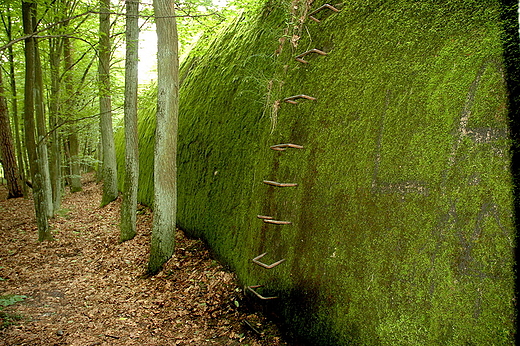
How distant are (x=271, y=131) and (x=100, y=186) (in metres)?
14.9

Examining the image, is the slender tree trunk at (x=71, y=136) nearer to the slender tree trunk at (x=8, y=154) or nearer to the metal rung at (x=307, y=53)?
the slender tree trunk at (x=8, y=154)

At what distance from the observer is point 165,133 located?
564 cm

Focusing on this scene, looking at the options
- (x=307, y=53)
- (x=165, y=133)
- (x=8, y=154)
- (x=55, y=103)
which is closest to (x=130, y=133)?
(x=165, y=133)

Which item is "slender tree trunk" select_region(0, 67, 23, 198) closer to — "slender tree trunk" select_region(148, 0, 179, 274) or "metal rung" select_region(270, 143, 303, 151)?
"slender tree trunk" select_region(148, 0, 179, 274)

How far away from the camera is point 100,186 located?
52.7ft

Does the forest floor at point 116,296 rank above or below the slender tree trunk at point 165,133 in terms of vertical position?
below

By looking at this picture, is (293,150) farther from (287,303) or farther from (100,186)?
(100,186)

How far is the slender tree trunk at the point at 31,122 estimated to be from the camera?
6570 millimetres

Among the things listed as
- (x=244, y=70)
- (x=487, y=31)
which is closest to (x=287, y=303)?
(x=487, y=31)

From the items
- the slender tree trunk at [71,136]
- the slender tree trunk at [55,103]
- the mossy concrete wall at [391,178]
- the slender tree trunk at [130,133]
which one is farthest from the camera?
the slender tree trunk at [71,136]

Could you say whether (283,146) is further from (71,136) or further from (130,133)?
(71,136)

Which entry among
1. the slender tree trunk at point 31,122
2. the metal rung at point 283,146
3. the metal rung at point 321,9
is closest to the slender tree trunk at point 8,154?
the slender tree trunk at point 31,122

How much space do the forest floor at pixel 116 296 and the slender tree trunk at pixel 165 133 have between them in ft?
1.58

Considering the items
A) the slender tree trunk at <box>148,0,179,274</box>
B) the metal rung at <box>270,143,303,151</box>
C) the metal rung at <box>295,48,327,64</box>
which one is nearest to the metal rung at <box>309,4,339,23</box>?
the metal rung at <box>295,48,327,64</box>
